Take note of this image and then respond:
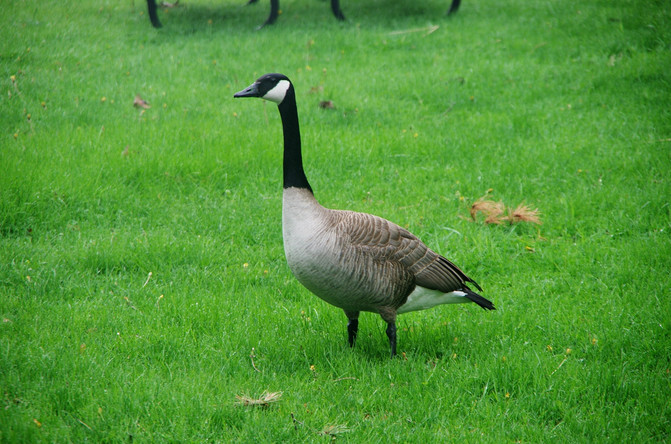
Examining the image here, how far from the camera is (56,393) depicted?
3.51 meters

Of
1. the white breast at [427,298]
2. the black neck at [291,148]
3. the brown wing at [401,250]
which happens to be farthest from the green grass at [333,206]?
the black neck at [291,148]

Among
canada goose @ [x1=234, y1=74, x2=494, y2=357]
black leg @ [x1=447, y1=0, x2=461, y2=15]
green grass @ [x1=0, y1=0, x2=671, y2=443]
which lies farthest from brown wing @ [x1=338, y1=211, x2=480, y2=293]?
black leg @ [x1=447, y1=0, x2=461, y2=15]

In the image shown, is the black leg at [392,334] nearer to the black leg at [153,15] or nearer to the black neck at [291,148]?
the black neck at [291,148]

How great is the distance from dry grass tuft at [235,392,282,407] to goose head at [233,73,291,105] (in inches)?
76.7

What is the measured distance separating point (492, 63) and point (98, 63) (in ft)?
21.1

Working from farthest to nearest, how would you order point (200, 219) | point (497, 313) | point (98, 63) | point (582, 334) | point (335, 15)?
point (335, 15), point (98, 63), point (200, 219), point (497, 313), point (582, 334)

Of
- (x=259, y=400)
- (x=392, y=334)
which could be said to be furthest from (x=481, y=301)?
(x=259, y=400)

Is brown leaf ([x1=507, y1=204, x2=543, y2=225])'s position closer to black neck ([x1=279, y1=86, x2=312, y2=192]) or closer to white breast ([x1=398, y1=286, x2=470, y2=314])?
white breast ([x1=398, y1=286, x2=470, y2=314])

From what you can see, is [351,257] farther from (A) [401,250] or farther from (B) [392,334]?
(B) [392,334]

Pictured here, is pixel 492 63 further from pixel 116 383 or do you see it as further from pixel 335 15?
pixel 116 383

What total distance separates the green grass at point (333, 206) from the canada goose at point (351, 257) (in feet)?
1.37

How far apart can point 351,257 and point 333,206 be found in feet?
7.87

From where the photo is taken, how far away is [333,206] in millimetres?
6184

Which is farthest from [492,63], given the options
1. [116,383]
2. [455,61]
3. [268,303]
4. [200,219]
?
[116,383]
